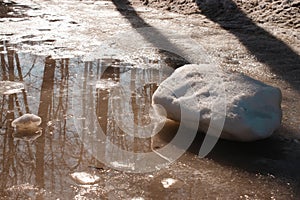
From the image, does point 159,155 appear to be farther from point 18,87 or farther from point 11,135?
point 18,87

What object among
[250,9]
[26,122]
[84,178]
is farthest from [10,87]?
[250,9]

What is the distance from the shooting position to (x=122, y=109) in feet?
9.97

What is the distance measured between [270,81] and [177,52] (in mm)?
1118

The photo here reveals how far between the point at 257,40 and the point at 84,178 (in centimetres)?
348

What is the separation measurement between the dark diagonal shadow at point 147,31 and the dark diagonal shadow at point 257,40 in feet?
2.60

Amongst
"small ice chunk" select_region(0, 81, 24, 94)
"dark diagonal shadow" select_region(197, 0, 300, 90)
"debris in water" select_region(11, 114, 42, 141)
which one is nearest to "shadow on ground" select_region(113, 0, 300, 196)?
"dark diagonal shadow" select_region(197, 0, 300, 90)

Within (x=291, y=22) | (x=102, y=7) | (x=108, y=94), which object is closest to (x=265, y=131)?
(x=108, y=94)

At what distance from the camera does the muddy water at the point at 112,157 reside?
7.00ft

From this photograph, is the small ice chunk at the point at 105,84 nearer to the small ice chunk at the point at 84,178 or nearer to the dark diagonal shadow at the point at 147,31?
the dark diagonal shadow at the point at 147,31

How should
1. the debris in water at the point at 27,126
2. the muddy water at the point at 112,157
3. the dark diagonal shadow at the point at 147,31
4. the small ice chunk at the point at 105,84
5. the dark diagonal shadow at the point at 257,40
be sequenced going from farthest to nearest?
1. the dark diagonal shadow at the point at 147,31
2. the dark diagonal shadow at the point at 257,40
3. the small ice chunk at the point at 105,84
4. the debris in water at the point at 27,126
5. the muddy water at the point at 112,157

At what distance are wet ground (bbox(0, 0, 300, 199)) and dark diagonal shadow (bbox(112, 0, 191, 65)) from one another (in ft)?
0.07

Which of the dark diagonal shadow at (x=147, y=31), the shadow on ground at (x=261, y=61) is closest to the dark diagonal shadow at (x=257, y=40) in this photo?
the shadow on ground at (x=261, y=61)

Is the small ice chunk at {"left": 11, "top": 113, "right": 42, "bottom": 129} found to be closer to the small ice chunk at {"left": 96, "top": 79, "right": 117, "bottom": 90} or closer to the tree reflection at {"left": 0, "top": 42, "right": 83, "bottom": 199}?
the tree reflection at {"left": 0, "top": 42, "right": 83, "bottom": 199}

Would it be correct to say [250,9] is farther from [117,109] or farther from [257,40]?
[117,109]
